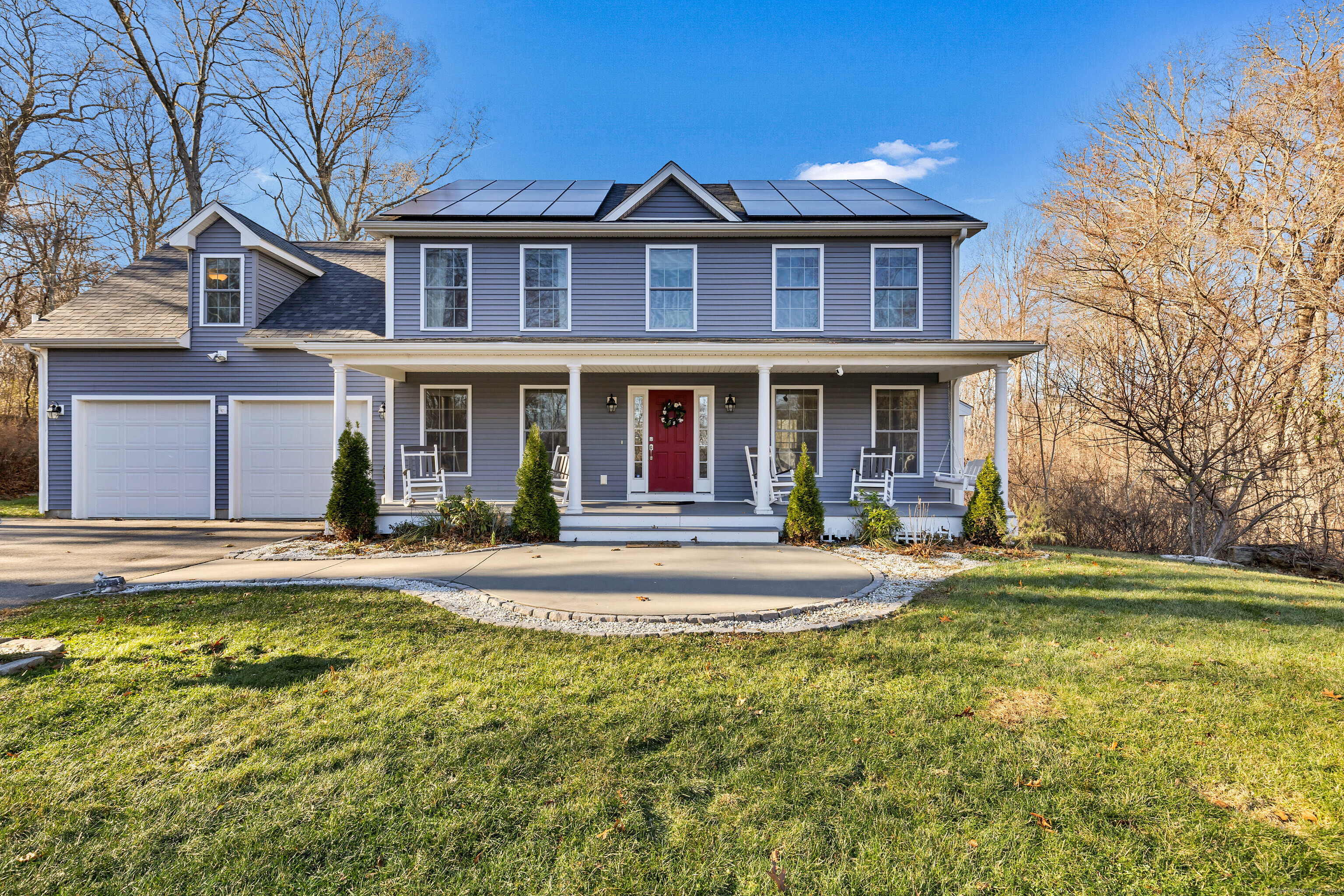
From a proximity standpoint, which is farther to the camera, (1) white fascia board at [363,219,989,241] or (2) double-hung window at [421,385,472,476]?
(2) double-hung window at [421,385,472,476]

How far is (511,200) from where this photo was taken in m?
11.2

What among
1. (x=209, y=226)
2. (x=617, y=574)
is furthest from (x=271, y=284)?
(x=617, y=574)

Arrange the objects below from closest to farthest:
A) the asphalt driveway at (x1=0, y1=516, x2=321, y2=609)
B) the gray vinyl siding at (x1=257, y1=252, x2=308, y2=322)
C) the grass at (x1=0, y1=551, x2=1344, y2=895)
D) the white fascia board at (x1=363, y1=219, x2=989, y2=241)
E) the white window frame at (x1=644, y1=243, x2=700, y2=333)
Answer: the grass at (x1=0, y1=551, x2=1344, y2=895) < the asphalt driveway at (x1=0, y1=516, x2=321, y2=609) < the white fascia board at (x1=363, y1=219, x2=989, y2=241) < the white window frame at (x1=644, y1=243, x2=700, y2=333) < the gray vinyl siding at (x1=257, y1=252, x2=308, y2=322)

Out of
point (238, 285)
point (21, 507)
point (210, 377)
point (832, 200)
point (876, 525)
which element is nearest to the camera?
point (876, 525)

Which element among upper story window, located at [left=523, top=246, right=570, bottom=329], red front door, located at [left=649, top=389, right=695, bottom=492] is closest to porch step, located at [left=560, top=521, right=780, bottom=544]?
red front door, located at [left=649, top=389, right=695, bottom=492]

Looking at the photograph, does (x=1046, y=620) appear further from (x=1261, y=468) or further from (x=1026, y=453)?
(x=1026, y=453)

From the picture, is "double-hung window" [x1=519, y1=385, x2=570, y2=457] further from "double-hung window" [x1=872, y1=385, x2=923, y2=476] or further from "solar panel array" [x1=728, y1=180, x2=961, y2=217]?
"double-hung window" [x1=872, y1=385, x2=923, y2=476]

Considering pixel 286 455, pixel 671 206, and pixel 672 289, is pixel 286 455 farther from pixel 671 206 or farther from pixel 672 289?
pixel 671 206

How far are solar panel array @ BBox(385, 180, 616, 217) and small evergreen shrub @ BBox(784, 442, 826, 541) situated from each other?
5.98 meters

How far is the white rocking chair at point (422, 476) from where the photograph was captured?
965 cm

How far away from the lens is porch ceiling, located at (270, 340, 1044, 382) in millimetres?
8844

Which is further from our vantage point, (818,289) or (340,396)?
(818,289)

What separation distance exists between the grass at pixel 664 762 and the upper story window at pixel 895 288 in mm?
6975

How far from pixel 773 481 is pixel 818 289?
11.9 feet
